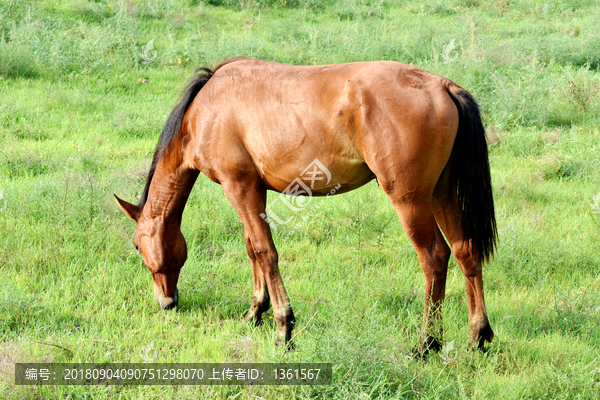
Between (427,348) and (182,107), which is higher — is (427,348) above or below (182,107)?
below

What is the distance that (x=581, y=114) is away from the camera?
8.20m

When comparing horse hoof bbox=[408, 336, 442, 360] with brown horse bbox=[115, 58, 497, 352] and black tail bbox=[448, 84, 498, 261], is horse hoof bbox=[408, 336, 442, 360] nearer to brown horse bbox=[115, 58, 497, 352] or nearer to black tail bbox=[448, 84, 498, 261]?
brown horse bbox=[115, 58, 497, 352]

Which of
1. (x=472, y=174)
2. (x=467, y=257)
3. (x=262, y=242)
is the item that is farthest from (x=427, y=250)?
(x=262, y=242)

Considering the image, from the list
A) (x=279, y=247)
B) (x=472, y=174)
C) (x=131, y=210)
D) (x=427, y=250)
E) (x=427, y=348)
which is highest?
(x=472, y=174)

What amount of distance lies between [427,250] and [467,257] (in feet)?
1.19

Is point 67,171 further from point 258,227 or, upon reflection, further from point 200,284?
point 258,227

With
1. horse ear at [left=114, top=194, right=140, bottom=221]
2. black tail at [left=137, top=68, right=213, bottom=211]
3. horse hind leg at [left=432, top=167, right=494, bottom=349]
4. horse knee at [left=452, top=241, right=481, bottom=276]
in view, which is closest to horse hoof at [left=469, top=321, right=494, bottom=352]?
horse hind leg at [left=432, top=167, right=494, bottom=349]

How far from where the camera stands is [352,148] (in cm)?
335

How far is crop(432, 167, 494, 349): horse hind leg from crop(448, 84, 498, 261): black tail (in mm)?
50

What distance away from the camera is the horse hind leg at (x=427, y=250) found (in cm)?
330

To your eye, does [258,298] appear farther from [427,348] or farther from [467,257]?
[467,257]

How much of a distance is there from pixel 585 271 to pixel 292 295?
8.99ft

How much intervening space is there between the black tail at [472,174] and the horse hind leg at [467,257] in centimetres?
5

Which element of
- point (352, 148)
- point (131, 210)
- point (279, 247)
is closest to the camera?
point (352, 148)
